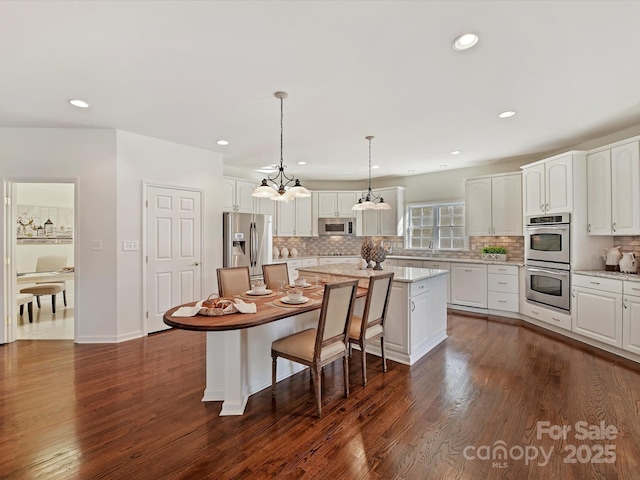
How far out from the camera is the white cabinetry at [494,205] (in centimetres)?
507

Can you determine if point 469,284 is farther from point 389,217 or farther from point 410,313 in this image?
point 410,313

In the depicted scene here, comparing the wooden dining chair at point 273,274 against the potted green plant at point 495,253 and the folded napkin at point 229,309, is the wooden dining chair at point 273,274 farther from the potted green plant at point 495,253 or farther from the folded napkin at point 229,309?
the potted green plant at point 495,253

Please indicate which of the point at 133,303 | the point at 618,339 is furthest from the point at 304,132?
the point at 618,339

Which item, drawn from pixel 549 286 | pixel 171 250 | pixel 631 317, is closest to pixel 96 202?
pixel 171 250

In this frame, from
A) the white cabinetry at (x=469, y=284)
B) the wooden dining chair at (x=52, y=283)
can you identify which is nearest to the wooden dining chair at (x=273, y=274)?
the white cabinetry at (x=469, y=284)

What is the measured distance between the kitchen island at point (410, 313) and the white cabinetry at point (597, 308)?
5.61 ft

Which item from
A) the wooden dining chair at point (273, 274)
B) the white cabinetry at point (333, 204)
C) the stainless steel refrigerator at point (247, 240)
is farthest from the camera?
the white cabinetry at point (333, 204)

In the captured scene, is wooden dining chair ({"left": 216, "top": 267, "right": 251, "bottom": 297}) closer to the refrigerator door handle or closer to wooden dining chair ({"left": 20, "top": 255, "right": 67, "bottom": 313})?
the refrigerator door handle

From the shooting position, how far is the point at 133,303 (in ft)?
13.1

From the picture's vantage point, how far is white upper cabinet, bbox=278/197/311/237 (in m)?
6.54

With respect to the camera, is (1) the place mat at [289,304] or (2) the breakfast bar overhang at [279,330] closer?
(2) the breakfast bar overhang at [279,330]

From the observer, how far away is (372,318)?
2896mm

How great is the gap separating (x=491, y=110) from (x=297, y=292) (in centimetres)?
275

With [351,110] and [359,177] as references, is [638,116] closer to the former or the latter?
[351,110]
